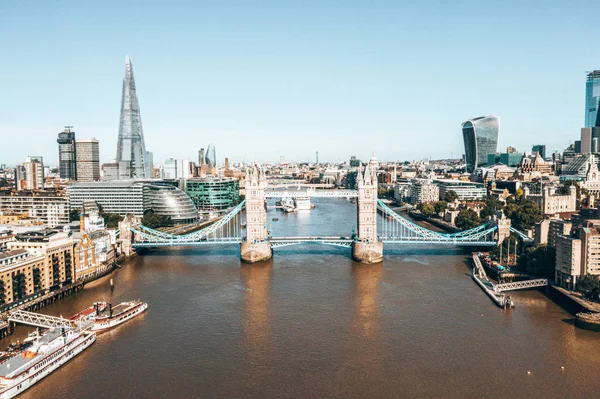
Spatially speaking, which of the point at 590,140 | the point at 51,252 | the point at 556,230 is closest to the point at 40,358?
the point at 51,252

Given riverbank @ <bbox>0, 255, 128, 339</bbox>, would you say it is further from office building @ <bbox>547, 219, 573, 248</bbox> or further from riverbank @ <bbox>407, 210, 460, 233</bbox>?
riverbank @ <bbox>407, 210, 460, 233</bbox>

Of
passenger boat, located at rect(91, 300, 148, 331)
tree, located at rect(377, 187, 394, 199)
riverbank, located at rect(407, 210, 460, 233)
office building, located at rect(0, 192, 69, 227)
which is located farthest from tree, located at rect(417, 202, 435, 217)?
passenger boat, located at rect(91, 300, 148, 331)

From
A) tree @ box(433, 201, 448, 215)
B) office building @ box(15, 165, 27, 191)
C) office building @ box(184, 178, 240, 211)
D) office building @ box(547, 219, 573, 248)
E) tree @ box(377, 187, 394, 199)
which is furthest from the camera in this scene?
tree @ box(377, 187, 394, 199)

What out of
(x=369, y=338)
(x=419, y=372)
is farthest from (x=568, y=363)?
(x=369, y=338)

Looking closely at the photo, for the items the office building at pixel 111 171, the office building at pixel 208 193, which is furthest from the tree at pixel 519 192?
the office building at pixel 111 171

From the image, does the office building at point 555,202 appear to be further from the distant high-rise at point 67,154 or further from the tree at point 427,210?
the distant high-rise at point 67,154

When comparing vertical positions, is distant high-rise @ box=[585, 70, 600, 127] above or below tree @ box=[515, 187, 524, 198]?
above

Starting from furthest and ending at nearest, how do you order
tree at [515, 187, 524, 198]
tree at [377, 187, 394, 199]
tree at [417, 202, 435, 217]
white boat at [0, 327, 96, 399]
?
tree at [377, 187, 394, 199], tree at [515, 187, 524, 198], tree at [417, 202, 435, 217], white boat at [0, 327, 96, 399]

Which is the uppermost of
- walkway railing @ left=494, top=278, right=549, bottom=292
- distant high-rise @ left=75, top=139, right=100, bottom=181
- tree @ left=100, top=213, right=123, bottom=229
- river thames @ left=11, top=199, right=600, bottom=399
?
distant high-rise @ left=75, top=139, right=100, bottom=181
